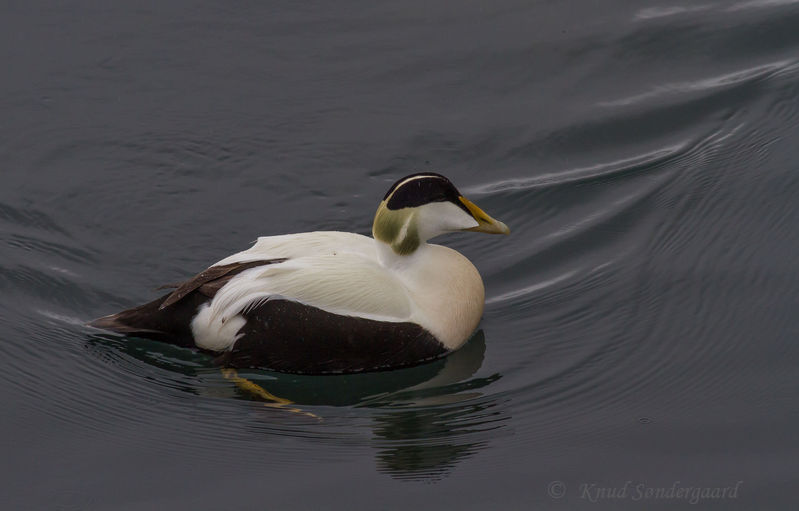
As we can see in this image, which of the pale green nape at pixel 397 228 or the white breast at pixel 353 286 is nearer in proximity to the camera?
the white breast at pixel 353 286

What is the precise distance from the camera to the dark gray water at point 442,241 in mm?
5996

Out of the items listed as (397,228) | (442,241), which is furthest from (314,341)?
(442,241)

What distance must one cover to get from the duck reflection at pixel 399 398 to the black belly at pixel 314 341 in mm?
82

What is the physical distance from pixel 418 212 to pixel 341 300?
27.9 inches

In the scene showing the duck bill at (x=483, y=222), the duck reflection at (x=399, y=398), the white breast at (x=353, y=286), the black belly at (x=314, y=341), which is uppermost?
the duck bill at (x=483, y=222)

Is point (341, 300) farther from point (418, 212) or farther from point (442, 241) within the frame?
point (442, 241)

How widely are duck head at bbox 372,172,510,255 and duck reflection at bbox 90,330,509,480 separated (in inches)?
27.7

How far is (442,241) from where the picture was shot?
26.8ft

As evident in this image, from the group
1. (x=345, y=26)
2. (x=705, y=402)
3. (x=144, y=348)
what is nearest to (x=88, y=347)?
(x=144, y=348)

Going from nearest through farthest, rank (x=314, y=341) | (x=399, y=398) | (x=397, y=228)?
(x=399, y=398) < (x=314, y=341) < (x=397, y=228)

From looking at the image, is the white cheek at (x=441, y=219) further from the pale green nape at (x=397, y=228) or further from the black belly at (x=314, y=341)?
the black belly at (x=314, y=341)

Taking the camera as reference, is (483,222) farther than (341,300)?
Yes

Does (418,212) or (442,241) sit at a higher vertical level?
(418,212)

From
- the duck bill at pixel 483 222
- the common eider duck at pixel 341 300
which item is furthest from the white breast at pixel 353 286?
the duck bill at pixel 483 222
